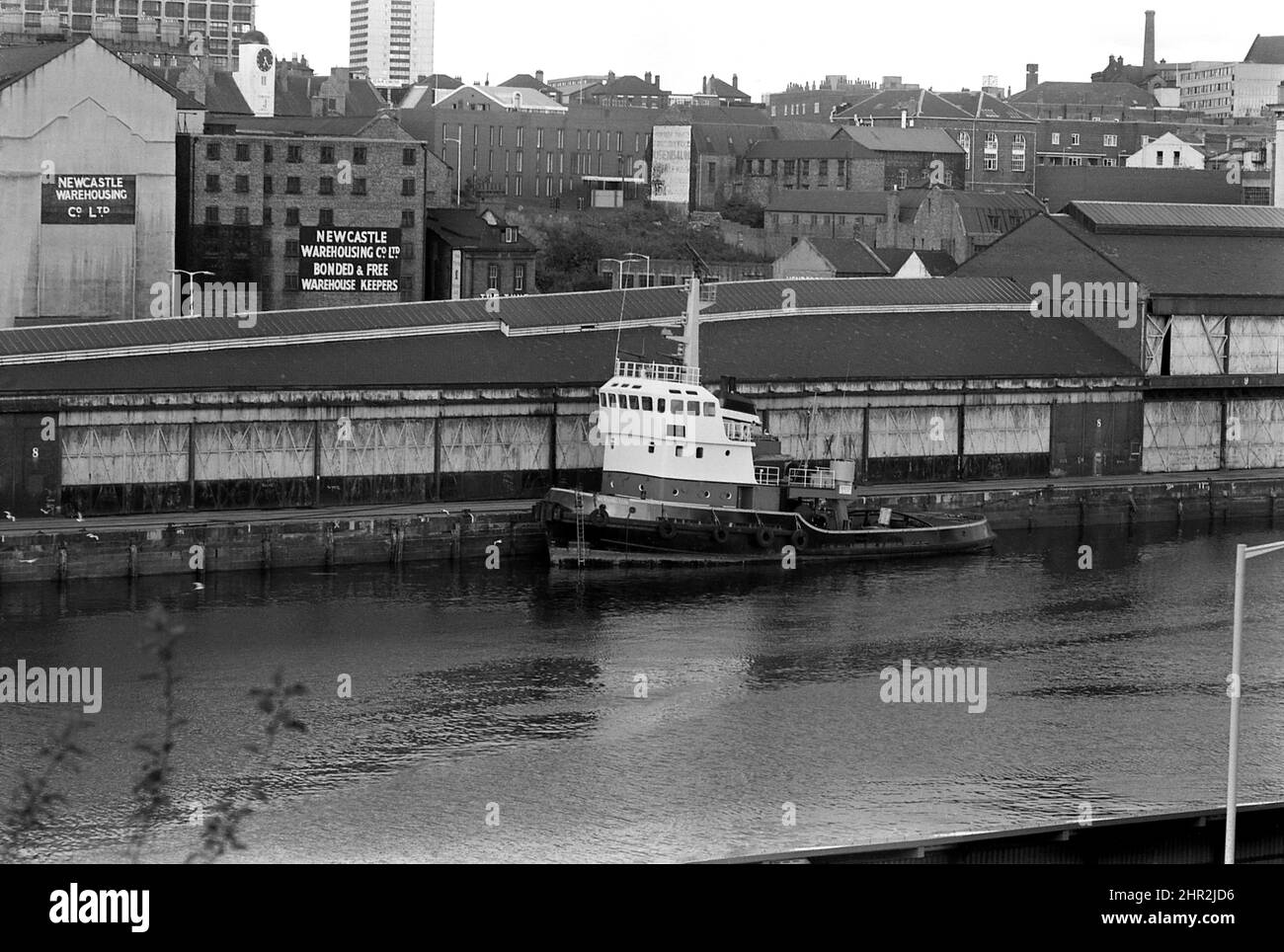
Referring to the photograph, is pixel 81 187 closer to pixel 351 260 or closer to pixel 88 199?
pixel 88 199

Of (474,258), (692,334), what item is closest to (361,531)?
(692,334)

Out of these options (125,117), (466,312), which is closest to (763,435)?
(466,312)

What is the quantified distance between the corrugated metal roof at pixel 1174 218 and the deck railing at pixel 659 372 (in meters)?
25.0

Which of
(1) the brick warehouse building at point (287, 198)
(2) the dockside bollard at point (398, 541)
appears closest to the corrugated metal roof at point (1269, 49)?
(1) the brick warehouse building at point (287, 198)

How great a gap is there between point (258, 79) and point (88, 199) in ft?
90.5

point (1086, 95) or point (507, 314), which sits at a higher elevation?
point (1086, 95)

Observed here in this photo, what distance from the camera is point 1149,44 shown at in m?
192

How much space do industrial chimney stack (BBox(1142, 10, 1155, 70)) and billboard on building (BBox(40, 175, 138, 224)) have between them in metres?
140

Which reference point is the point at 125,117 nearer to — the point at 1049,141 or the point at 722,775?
the point at 722,775

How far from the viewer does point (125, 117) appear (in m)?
69.0

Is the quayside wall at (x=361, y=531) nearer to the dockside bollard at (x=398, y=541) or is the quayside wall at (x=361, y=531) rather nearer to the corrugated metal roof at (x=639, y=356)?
the dockside bollard at (x=398, y=541)

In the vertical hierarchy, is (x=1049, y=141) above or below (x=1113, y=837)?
above

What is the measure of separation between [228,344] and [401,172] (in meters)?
23.7
